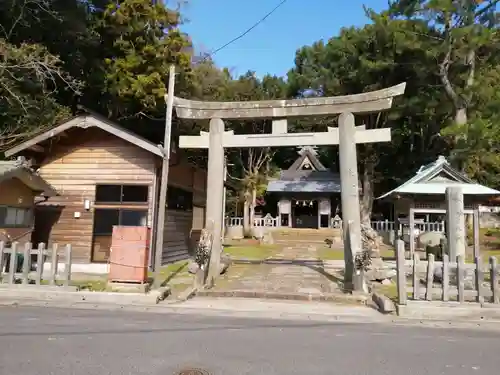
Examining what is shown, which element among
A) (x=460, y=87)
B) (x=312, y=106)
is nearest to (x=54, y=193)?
(x=312, y=106)

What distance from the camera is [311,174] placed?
136 feet

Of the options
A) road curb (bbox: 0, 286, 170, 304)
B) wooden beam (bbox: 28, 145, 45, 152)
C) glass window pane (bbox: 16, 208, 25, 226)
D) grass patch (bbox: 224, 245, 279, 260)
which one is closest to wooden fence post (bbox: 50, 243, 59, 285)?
road curb (bbox: 0, 286, 170, 304)

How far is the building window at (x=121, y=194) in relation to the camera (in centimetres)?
1535

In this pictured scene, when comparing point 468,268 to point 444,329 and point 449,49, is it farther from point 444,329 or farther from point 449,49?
point 449,49

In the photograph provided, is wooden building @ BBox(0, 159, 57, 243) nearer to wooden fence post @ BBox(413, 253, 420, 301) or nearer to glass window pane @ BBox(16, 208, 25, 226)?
glass window pane @ BBox(16, 208, 25, 226)

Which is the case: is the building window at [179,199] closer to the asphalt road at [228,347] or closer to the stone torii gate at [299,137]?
the stone torii gate at [299,137]

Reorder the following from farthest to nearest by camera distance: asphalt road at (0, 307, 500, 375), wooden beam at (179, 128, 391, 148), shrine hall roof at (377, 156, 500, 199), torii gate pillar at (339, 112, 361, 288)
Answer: shrine hall roof at (377, 156, 500, 199) < wooden beam at (179, 128, 391, 148) < torii gate pillar at (339, 112, 361, 288) < asphalt road at (0, 307, 500, 375)

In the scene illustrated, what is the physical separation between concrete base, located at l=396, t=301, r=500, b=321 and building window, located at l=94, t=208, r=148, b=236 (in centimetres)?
978

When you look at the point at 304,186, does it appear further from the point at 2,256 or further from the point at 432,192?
the point at 2,256

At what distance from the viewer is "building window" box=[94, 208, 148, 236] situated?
15.2m

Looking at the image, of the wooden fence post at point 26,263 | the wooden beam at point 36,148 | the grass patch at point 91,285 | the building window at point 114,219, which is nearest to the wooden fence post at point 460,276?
the grass patch at point 91,285

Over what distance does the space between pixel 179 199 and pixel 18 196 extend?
21.3 feet

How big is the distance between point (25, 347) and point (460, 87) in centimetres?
2870

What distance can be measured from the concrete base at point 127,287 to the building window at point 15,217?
4.87 m
